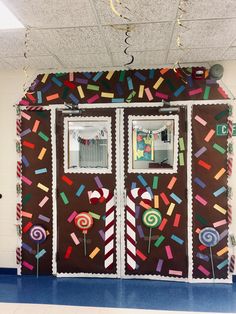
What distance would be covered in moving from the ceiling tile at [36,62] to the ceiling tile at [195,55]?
1.43 metres

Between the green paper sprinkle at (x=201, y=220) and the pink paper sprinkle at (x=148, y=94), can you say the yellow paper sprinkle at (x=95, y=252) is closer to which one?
the green paper sprinkle at (x=201, y=220)

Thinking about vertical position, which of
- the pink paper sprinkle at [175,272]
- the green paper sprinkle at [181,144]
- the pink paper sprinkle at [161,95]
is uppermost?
the pink paper sprinkle at [161,95]

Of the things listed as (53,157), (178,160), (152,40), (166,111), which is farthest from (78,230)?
(152,40)

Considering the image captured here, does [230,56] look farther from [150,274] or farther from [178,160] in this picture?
[150,274]

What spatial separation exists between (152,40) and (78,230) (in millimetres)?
2548

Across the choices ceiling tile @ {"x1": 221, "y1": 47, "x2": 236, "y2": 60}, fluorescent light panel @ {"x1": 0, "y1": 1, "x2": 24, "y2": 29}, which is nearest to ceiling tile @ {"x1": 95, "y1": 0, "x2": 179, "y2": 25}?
fluorescent light panel @ {"x1": 0, "y1": 1, "x2": 24, "y2": 29}

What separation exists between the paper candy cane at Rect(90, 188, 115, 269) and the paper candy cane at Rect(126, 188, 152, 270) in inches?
7.9

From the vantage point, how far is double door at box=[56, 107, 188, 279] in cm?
387

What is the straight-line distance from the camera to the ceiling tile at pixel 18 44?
9.39ft

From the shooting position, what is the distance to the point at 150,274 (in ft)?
12.8

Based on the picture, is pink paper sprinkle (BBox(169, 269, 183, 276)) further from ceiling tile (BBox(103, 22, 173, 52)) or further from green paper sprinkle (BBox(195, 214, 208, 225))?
ceiling tile (BBox(103, 22, 173, 52))

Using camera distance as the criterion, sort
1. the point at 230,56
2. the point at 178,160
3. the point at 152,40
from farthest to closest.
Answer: the point at 178,160, the point at 230,56, the point at 152,40

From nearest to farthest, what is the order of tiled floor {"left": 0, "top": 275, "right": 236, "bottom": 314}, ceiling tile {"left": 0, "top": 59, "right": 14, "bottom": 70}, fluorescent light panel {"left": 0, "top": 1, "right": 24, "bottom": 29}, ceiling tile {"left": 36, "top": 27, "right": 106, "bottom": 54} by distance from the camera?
fluorescent light panel {"left": 0, "top": 1, "right": 24, "bottom": 29} → ceiling tile {"left": 36, "top": 27, "right": 106, "bottom": 54} → tiled floor {"left": 0, "top": 275, "right": 236, "bottom": 314} → ceiling tile {"left": 0, "top": 59, "right": 14, "bottom": 70}

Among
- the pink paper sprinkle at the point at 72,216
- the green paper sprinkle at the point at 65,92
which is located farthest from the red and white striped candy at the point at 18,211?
the green paper sprinkle at the point at 65,92
